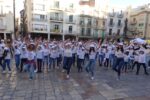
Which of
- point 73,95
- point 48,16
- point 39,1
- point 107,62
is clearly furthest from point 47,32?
point 73,95

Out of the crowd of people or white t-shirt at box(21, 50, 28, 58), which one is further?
white t-shirt at box(21, 50, 28, 58)

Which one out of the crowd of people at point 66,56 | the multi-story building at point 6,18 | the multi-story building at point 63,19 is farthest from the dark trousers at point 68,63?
the multi-story building at point 63,19

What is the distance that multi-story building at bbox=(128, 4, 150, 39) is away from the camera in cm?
5616

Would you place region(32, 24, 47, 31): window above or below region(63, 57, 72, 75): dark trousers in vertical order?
above

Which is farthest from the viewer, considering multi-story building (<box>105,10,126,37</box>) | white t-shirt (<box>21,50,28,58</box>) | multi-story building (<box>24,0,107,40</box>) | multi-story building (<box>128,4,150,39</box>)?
multi-story building (<box>128,4,150,39</box>)

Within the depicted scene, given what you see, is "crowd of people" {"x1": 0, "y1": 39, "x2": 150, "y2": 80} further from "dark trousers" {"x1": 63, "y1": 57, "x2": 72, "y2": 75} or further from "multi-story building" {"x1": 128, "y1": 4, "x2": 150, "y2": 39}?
"multi-story building" {"x1": 128, "y1": 4, "x2": 150, "y2": 39}

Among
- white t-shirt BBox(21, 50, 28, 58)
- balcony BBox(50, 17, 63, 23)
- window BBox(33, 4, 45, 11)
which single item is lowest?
white t-shirt BBox(21, 50, 28, 58)

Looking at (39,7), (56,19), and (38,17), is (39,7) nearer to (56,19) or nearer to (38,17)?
(38,17)

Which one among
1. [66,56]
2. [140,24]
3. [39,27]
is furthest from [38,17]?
[66,56]

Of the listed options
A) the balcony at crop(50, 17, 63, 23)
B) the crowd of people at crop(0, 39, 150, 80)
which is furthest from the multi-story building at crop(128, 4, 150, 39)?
the crowd of people at crop(0, 39, 150, 80)

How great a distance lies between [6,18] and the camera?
1634 inches

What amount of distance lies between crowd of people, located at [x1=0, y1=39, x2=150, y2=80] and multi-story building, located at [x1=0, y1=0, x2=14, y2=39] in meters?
31.3

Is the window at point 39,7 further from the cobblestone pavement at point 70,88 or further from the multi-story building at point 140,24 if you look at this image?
the cobblestone pavement at point 70,88

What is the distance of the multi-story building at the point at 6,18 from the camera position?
40.7 metres
